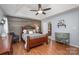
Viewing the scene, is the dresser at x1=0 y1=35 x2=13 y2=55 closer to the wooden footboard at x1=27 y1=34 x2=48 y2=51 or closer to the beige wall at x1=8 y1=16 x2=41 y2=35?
the beige wall at x1=8 y1=16 x2=41 y2=35

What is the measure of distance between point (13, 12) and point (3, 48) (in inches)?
26.7

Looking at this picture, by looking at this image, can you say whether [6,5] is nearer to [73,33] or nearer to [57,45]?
[57,45]

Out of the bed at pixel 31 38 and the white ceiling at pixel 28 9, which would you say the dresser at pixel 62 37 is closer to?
the bed at pixel 31 38

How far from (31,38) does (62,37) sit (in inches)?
23.4

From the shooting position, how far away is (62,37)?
6.54 ft

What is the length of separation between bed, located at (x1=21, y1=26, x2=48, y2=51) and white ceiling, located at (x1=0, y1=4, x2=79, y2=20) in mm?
267

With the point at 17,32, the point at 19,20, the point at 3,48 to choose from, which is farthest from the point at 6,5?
the point at 3,48

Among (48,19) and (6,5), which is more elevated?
(6,5)

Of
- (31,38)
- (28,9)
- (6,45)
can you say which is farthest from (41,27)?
(6,45)

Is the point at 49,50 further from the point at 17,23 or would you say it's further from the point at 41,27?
the point at 17,23

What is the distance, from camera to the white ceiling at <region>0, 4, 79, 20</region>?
187 cm

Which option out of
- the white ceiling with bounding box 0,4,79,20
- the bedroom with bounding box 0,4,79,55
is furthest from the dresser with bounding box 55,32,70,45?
the white ceiling with bounding box 0,4,79,20
